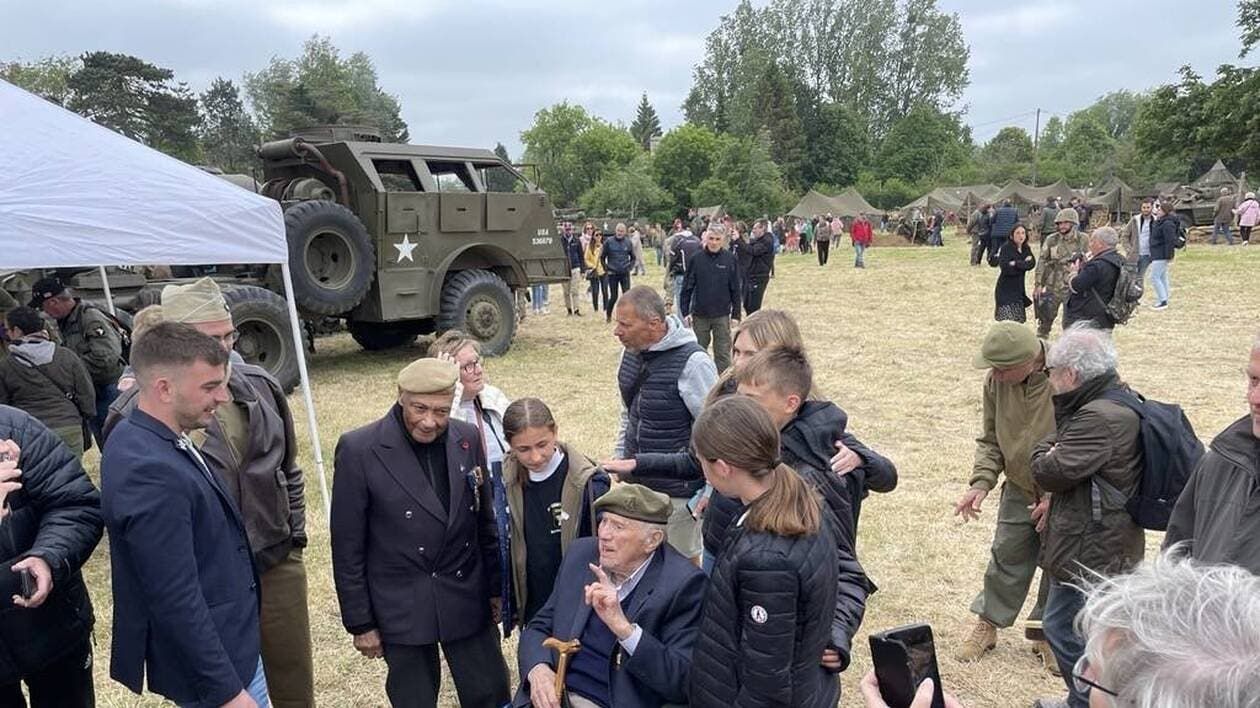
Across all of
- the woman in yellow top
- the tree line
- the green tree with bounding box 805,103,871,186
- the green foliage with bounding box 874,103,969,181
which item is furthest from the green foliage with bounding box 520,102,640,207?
the woman in yellow top

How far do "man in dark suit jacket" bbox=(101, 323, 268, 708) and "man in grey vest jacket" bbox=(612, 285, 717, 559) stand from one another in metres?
1.58

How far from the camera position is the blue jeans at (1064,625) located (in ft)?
9.50

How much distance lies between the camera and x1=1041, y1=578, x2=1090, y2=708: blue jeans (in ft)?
9.50

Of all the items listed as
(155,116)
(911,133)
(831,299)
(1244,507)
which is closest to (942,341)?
(831,299)

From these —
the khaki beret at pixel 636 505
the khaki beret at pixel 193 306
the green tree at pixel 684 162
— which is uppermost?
the green tree at pixel 684 162

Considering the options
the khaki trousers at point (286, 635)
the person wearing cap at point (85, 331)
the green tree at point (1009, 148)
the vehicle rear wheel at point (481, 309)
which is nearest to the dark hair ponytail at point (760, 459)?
the khaki trousers at point (286, 635)

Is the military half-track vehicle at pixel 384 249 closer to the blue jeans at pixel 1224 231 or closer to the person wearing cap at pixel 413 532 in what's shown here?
the person wearing cap at pixel 413 532

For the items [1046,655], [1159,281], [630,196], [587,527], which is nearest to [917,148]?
[630,196]

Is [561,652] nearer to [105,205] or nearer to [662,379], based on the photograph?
[662,379]

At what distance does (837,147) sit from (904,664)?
188 feet

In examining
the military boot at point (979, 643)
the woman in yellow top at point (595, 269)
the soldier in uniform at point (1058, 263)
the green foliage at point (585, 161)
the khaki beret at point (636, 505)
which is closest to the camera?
the khaki beret at point (636, 505)

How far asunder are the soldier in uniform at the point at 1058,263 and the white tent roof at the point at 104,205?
7.95 meters

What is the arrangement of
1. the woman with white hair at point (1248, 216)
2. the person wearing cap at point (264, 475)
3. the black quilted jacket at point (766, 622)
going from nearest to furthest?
the black quilted jacket at point (766, 622) < the person wearing cap at point (264, 475) < the woman with white hair at point (1248, 216)

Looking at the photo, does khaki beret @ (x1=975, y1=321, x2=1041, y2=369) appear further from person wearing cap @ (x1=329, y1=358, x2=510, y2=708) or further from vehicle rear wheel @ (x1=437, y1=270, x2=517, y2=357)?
vehicle rear wheel @ (x1=437, y1=270, x2=517, y2=357)
